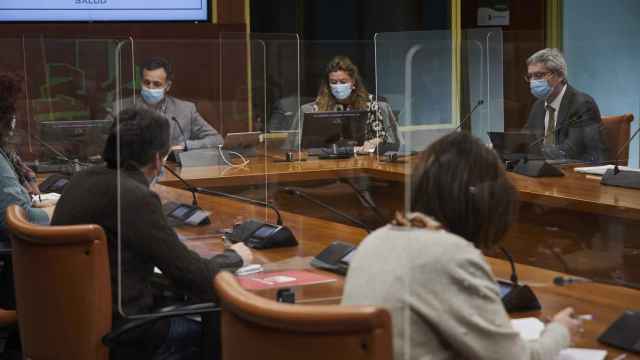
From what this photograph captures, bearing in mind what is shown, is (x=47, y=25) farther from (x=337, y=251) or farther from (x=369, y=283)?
(x=369, y=283)

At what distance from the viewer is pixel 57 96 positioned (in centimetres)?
569

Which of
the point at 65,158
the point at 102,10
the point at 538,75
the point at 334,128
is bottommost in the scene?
the point at 65,158

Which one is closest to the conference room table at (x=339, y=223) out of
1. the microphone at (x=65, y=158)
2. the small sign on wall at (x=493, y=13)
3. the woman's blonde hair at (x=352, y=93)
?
the woman's blonde hair at (x=352, y=93)

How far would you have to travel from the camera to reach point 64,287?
256 cm

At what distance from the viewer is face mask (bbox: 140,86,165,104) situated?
3.11 m

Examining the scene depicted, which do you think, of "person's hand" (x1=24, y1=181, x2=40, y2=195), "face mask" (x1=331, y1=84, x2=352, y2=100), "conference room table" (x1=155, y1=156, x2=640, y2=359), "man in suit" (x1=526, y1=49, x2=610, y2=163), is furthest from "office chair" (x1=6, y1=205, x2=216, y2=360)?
"face mask" (x1=331, y1=84, x2=352, y2=100)

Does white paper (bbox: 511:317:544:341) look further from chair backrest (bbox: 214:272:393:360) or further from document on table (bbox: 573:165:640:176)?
document on table (bbox: 573:165:640:176)

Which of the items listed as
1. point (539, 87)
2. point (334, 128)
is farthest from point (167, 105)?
point (539, 87)

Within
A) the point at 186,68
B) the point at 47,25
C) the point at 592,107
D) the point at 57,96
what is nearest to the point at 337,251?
the point at 186,68

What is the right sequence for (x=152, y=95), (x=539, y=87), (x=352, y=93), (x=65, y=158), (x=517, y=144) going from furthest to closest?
(x=352, y=93)
(x=539, y=87)
(x=517, y=144)
(x=65, y=158)
(x=152, y=95)

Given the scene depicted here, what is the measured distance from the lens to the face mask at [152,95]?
3111 mm

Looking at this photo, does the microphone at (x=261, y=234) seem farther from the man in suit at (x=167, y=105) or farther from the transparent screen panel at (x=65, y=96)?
the transparent screen panel at (x=65, y=96)

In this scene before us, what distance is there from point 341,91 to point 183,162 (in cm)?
248

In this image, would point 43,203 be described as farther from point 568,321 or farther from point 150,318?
point 568,321
